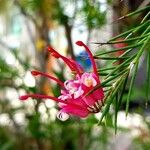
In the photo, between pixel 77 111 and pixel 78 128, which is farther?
pixel 78 128

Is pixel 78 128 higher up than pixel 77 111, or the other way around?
pixel 77 111

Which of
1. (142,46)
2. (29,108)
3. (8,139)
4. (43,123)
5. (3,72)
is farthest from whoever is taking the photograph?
(8,139)

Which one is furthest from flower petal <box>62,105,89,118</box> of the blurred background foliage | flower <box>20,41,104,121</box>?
the blurred background foliage

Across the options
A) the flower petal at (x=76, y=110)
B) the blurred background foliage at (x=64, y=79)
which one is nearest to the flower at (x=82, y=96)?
the flower petal at (x=76, y=110)

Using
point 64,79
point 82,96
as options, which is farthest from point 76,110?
point 64,79

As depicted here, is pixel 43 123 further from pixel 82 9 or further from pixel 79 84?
pixel 79 84

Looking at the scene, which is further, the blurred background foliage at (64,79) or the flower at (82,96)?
the blurred background foliage at (64,79)

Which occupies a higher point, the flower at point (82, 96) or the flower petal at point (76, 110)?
the flower at point (82, 96)

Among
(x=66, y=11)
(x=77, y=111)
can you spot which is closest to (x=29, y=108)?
(x=66, y=11)

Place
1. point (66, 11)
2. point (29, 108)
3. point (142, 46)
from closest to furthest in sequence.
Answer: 1. point (142, 46)
2. point (66, 11)
3. point (29, 108)

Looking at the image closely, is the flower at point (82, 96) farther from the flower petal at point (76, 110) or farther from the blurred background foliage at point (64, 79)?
the blurred background foliage at point (64, 79)

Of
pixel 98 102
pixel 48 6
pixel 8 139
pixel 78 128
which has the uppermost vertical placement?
pixel 48 6
